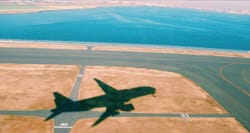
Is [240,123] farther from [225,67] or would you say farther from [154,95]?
[225,67]

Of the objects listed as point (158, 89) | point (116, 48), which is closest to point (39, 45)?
point (116, 48)

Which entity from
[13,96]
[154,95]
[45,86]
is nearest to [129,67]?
[154,95]

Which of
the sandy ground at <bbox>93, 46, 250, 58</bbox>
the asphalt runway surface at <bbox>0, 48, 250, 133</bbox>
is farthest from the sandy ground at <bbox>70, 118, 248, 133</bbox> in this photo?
the sandy ground at <bbox>93, 46, 250, 58</bbox>

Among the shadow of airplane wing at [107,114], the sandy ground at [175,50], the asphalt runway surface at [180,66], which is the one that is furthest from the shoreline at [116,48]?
the shadow of airplane wing at [107,114]

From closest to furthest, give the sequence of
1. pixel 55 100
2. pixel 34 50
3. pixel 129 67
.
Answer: pixel 55 100 < pixel 129 67 < pixel 34 50

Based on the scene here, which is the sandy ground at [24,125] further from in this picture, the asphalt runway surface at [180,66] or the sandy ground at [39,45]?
the sandy ground at [39,45]

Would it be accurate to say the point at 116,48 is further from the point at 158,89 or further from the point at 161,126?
the point at 161,126
